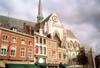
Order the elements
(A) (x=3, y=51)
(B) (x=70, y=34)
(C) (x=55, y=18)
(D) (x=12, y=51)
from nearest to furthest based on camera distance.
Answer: (A) (x=3, y=51) < (D) (x=12, y=51) < (C) (x=55, y=18) < (B) (x=70, y=34)

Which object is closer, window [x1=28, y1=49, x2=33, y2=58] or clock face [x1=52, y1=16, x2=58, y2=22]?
window [x1=28, y1=49, x2=33, y2=58]

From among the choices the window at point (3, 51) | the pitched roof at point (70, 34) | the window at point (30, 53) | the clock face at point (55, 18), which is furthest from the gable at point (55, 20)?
the window at point (3, 51)

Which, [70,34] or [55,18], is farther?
[70,34]

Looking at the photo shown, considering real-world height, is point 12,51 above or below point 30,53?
above

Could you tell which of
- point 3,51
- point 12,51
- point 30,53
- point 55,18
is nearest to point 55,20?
point 55,18

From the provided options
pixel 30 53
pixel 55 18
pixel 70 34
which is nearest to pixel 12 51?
pixel 30 53

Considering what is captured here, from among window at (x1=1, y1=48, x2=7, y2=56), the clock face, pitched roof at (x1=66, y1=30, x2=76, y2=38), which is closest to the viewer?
window at (x1=1, y1=48, x2=7, y2=56)

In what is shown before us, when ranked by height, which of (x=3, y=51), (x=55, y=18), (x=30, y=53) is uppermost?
(x=55, y=18)

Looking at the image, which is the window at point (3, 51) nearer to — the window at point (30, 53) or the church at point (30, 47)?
the church at point (30, 47)

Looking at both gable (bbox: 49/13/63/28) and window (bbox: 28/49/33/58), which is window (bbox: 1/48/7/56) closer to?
window (bbox: 28/49/33/58)

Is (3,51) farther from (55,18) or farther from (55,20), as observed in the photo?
(55,18)

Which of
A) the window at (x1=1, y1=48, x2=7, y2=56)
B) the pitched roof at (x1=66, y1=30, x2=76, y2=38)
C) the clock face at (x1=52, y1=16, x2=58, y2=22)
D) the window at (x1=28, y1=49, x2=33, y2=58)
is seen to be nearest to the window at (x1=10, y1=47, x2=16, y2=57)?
the window at (x1=1, y1=48, x2=7, y2=56)

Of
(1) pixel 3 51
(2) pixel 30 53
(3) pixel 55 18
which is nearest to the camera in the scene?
(1) pixel 3 51

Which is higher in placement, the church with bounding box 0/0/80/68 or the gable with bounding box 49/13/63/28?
the gable with bounding box 49/13/63/28
